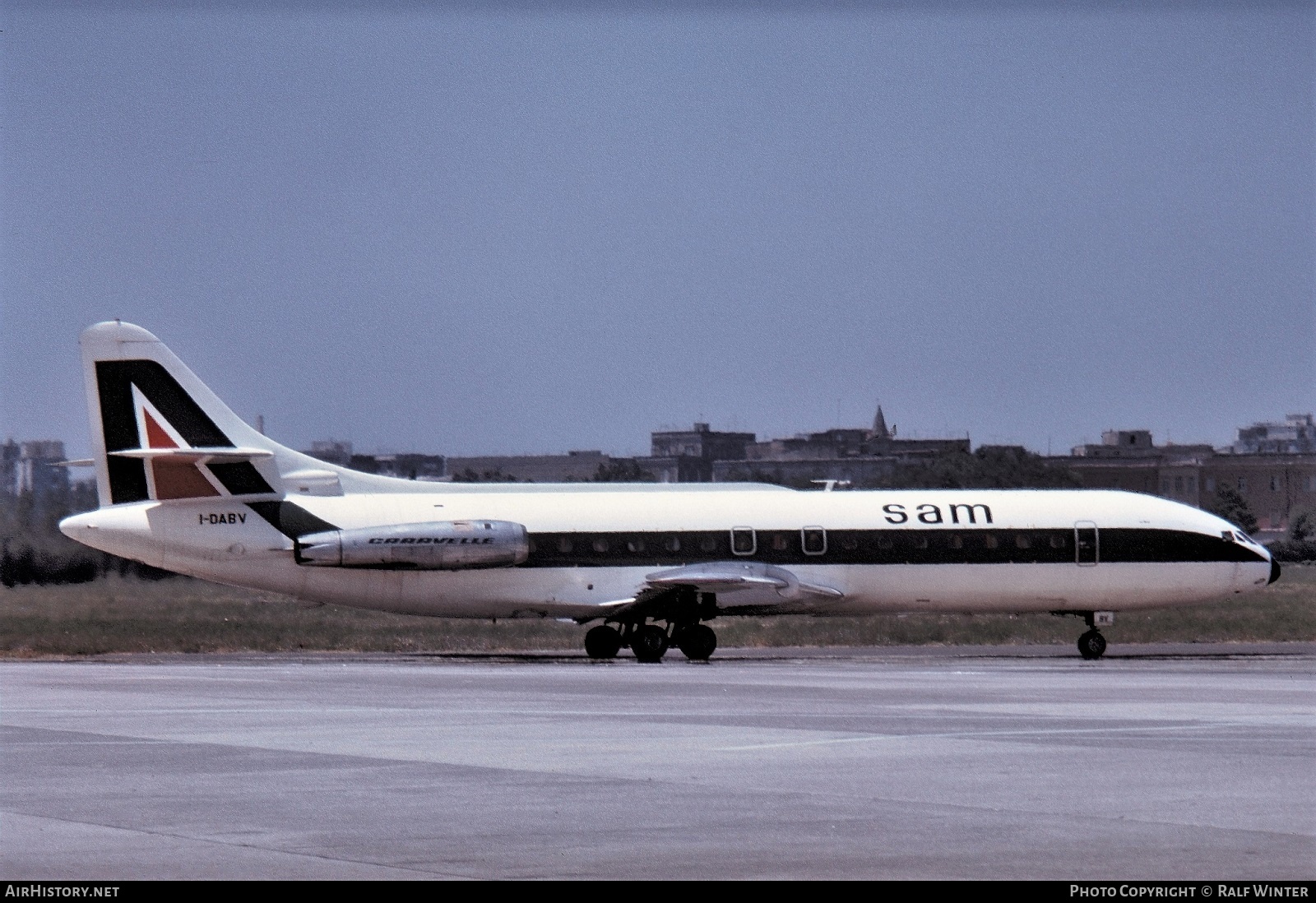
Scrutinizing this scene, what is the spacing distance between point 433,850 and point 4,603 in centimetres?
4745

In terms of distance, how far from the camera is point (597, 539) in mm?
41312

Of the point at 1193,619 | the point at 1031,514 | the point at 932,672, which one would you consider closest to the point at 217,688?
the point at 932,672

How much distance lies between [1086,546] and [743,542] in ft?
25.5

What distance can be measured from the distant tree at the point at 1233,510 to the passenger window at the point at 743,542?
378ft

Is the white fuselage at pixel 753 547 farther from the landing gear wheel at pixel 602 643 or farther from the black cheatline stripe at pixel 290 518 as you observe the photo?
the landing gear wheel at pixel 602 643

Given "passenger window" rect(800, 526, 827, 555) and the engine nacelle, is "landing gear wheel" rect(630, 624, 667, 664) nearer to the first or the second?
the engine nacelle

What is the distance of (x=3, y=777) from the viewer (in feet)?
53.5

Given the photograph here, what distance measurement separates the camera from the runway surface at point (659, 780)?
1202cm

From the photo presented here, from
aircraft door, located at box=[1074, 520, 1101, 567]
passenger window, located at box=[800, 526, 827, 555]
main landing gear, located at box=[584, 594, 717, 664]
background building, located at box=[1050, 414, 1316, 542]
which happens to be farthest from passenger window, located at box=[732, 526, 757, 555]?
background building, located at box=[1050, 414, 1316, 542]

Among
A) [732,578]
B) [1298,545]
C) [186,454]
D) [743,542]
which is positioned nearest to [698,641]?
[732,578]

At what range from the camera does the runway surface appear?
12016 millimetres

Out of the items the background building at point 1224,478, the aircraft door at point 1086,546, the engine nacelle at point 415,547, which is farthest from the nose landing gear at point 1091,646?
the background building at point 1224,478

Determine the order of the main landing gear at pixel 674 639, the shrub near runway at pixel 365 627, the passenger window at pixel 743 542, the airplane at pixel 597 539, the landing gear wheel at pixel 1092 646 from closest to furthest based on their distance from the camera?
the airplane at pixel 597 539 < the main landing gear at pixel 674 639 < the passenger window at pixel 743 542 < the landing gear wheel at pixel 1092 646 < the shrub near runway at pixel 365 627

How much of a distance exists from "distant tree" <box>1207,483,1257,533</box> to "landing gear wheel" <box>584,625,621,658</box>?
115 meters
